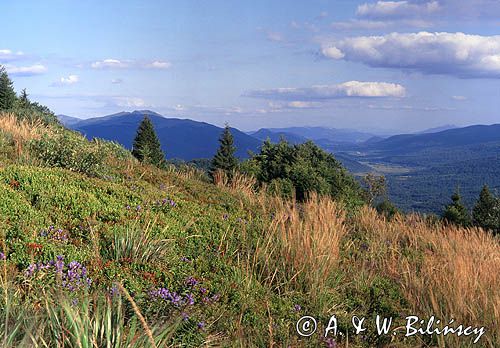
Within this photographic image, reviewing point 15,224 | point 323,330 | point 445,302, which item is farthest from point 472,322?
point 15,224

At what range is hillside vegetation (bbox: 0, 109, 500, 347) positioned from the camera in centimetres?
324

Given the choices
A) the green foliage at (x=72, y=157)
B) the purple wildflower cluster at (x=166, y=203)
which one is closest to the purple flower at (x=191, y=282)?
the purple wildflower cluster at (x=166, y=203)

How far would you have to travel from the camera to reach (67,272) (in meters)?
4.09

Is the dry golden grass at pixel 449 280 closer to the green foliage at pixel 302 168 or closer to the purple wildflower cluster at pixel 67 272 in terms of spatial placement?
the purple wildflower cluster at pixel 67 272

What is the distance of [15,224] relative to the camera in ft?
15.9

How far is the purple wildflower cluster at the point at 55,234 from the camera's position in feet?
15.6

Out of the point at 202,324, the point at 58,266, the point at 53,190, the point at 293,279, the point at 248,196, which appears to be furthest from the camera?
the point at 248,196

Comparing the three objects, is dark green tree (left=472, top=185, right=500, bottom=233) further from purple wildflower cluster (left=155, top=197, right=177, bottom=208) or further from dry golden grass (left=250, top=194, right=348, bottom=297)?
dry golden grass (left=250, top=194, right=348, bottom=297)

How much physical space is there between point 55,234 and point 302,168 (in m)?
34.9

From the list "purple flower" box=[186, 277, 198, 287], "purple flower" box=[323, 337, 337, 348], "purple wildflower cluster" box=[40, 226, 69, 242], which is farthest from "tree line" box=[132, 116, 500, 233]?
"purple flower" box=[323, 337, 337, 348]

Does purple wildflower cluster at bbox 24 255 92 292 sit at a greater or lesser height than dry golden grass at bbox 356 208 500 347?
greater

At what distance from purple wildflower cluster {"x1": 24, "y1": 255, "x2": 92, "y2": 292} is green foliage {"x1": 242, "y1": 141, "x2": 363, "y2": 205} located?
3227 centimetres

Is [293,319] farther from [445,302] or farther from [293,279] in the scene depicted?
[445,302]

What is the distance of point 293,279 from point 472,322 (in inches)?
70.1
